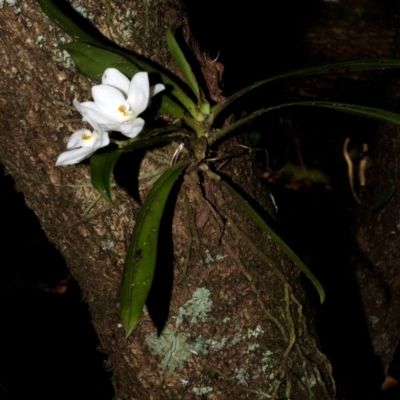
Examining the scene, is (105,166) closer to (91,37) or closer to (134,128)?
(134,128)

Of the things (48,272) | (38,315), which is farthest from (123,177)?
(48,272)

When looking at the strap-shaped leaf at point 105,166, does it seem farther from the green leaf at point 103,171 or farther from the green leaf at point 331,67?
the green leaf at point 331,67

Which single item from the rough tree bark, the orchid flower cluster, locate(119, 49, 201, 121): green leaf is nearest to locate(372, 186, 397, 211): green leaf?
the rough tree bark

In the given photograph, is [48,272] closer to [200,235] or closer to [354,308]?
[354,308]

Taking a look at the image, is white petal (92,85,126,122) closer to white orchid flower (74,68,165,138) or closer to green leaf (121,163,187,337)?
white orchid flower (74,68,165,138)

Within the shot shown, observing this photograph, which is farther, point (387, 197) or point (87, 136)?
point (387, 197)

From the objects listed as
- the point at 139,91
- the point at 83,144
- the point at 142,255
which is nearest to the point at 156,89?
the point at 139,91

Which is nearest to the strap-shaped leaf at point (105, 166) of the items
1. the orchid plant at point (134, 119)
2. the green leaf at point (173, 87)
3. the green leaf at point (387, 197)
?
the orchid plant at point (134, 119)
